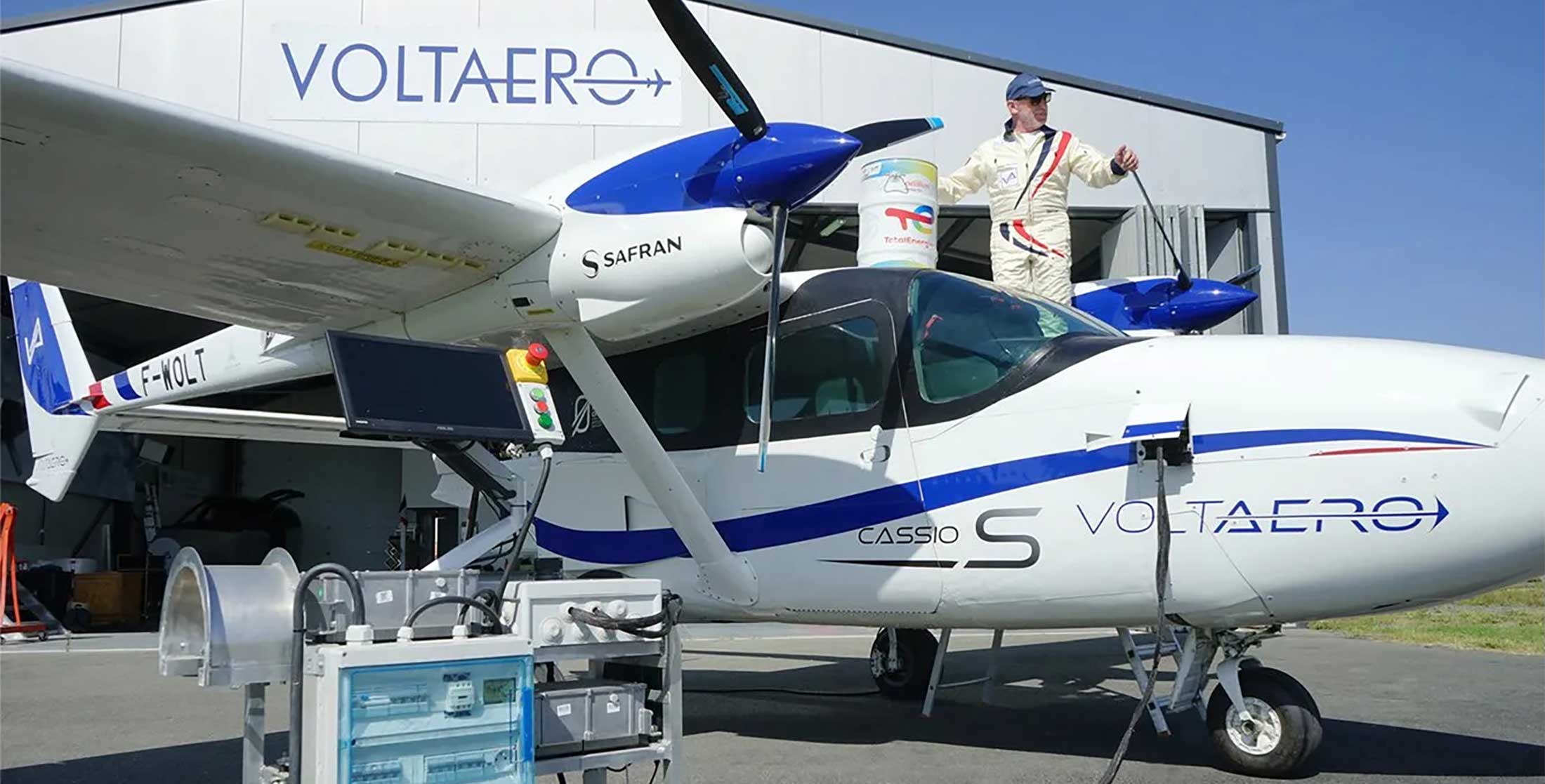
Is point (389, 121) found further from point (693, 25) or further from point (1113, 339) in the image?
point (1113, 339)

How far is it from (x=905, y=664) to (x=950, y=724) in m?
1.39

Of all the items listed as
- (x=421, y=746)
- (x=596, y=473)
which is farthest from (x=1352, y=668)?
(x=421, y=746)

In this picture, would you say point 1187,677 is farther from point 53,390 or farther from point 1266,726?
point 53,390

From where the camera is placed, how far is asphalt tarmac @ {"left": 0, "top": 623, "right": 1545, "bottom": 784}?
218 inches

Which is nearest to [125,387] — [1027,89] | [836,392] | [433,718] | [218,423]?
[218,423]

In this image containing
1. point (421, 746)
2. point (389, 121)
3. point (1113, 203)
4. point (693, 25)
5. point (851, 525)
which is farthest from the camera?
point (1113, 203)

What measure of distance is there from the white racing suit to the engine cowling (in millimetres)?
2445

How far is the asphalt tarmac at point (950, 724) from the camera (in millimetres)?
5539

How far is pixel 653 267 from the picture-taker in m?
5.48

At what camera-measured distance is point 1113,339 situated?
18.4 ft

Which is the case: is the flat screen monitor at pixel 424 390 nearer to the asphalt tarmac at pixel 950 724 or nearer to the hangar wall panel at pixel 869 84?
the asphalt tarmac at pixel 950 724

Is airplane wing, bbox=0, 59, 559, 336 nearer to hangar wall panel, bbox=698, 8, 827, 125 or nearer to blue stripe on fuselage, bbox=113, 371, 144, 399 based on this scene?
blue stripe on fuselage, bbox=113, 371, 144, 399

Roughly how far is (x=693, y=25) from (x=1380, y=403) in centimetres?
352

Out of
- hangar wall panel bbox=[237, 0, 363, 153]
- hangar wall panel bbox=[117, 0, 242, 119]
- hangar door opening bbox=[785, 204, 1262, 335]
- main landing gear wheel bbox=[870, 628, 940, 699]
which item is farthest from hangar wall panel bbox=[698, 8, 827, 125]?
main landing gear wheel bbox=[870, 628, 940, 699]
